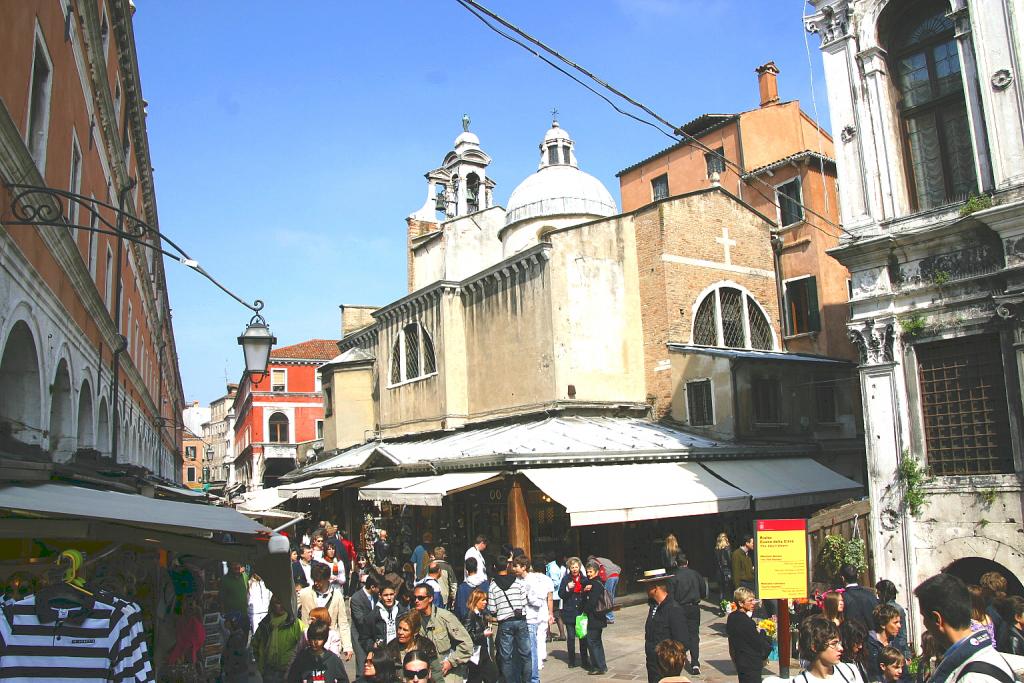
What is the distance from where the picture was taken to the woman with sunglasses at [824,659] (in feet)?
14.3

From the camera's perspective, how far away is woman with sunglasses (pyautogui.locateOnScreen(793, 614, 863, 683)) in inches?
172

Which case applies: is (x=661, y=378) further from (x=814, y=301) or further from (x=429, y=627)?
(x=429, y=627)

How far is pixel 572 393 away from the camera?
1972cm

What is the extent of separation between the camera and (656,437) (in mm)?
18406

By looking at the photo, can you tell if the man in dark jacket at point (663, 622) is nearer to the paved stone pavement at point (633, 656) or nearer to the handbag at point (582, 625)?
the paved stone pavement at point (633, 656)

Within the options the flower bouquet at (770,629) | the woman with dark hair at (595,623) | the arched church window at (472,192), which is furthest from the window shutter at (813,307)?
the arched church window at (472,192)

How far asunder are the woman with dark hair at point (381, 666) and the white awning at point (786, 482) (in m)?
12.0

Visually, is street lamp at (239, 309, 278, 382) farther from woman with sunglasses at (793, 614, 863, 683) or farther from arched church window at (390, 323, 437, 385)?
arched church window at (390, 323, 437, 385)

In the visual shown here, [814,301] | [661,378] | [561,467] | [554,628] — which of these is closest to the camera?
[554,628]

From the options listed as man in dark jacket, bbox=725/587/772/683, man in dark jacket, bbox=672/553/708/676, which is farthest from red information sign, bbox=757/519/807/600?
man in dark jacket, bbox=672/553/708/676

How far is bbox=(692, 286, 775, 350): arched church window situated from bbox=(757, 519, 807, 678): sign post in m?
13.1

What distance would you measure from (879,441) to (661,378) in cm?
1012

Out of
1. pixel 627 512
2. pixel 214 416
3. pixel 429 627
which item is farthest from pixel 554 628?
pixel 214 416

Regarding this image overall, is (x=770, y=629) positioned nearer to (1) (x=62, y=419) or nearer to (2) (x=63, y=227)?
(1) (x=62, y=419)
